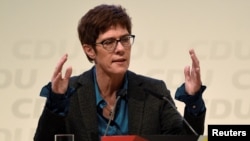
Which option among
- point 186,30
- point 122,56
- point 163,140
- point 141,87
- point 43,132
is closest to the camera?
point 163,140

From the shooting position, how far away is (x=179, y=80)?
294 centimetres

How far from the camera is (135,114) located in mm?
2064

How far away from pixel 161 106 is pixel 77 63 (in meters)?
0.98

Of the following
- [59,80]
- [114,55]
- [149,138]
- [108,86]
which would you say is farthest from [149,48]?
[149,138]

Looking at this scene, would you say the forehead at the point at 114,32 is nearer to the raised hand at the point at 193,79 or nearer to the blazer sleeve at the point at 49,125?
the raised hand at the point at 193,79

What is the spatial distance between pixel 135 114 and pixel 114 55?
261mm

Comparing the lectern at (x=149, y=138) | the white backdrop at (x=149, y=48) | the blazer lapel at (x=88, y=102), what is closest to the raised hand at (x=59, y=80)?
the blazer lapel at (x=88, y=102)

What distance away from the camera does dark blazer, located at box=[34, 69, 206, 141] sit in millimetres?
1972

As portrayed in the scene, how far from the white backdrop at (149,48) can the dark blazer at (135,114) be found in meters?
0.75

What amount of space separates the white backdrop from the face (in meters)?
0.90

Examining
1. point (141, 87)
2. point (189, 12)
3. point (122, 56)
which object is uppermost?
point (189, 12)

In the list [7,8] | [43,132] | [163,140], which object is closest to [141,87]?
[43,132]

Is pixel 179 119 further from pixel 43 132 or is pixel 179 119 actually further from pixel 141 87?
pixel 43 132

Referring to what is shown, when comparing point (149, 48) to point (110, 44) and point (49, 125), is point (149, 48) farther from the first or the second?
point (49, 125)
